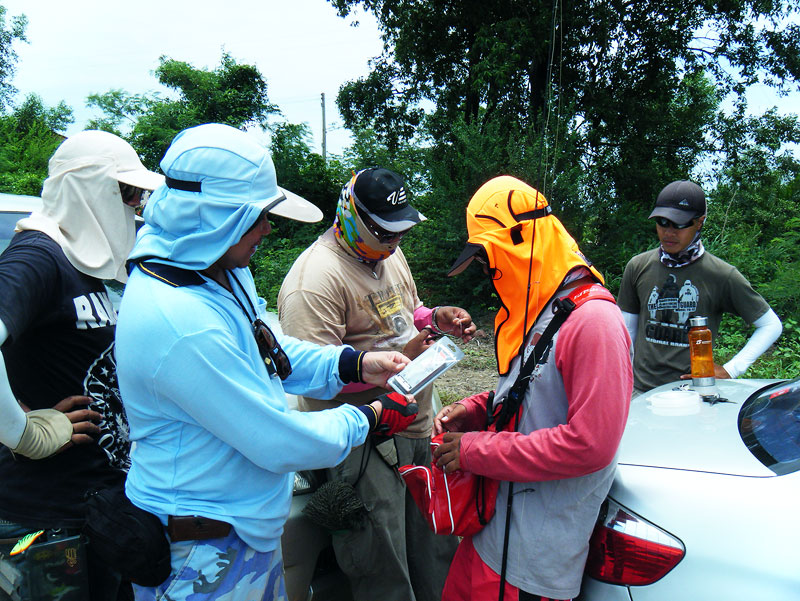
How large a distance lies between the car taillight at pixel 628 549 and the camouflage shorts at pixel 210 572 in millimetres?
1051

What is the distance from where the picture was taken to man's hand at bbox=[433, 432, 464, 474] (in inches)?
71.6

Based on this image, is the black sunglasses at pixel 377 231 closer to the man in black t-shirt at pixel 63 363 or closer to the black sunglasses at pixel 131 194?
the black sunglasses at pixel 131 194

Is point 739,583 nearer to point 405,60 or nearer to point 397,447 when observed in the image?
point 397,447

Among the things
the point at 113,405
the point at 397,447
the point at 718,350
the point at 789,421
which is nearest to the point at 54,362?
the point at 113,405

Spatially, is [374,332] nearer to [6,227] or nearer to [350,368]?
[350,368]

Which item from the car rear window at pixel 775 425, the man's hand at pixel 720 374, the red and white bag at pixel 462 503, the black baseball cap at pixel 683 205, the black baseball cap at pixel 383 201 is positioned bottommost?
the red and white bag at pixel 462 503

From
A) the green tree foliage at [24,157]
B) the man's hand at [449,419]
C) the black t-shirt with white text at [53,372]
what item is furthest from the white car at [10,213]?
the green tree foliage at [24,157]

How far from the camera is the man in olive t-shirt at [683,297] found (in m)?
3.12

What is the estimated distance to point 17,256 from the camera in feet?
5.92

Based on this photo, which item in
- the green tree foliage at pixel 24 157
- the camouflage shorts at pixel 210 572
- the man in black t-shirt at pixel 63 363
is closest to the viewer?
the camouflage shorts at pixel 210 572

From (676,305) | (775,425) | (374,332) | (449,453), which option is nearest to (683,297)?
(676,305)

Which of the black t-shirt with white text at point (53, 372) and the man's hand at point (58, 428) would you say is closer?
the man's hand at point (58, 428)

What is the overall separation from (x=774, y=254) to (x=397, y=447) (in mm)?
8569

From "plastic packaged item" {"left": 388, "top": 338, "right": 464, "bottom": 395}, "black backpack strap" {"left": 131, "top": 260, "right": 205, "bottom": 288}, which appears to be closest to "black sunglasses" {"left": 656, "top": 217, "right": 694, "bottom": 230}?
"plastic packaged item" {"left": 388, "top": 338, "right": 464, "bottom": 395}
